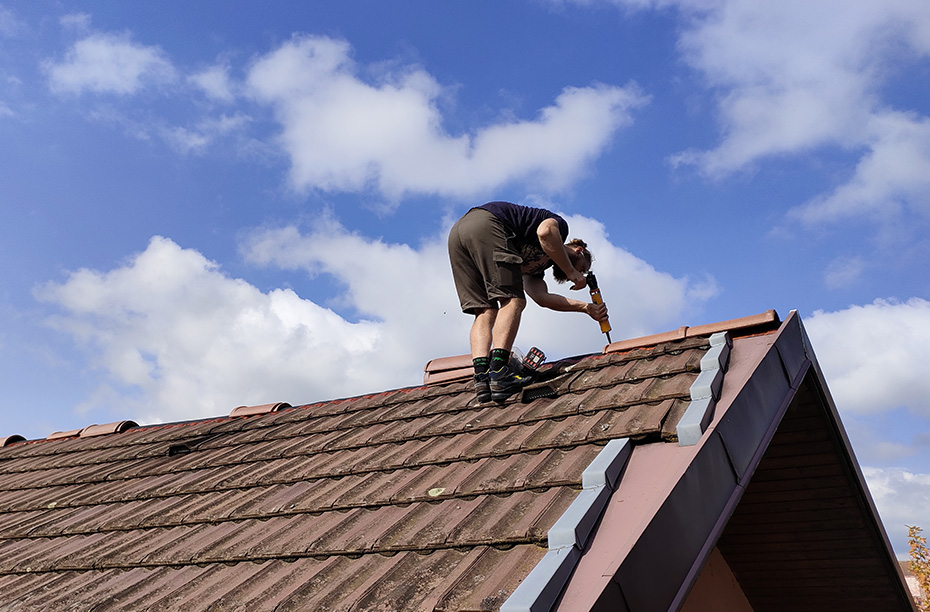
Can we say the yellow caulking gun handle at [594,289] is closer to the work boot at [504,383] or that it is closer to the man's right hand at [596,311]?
the man's right hand at [596,311]

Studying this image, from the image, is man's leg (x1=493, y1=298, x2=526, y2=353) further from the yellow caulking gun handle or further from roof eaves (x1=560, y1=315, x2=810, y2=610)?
roof eaves (x1=560, y1=315, x2=810, y2=610)

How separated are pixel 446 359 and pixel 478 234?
1.20m

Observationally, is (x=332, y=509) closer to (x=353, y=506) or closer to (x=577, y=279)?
(x=353, y=506)

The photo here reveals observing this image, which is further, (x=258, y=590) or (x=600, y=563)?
(x=258, y=590)

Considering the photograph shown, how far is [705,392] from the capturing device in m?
2.88

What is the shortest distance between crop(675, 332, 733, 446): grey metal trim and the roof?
10 millimetres

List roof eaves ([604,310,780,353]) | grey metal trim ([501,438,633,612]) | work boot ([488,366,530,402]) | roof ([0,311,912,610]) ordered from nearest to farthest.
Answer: grey metal trim ([501,438,633,612])
roof ([0,311,912,610])
roof eaves ([604,310,780,353])
work boot ([488,366,530,402])

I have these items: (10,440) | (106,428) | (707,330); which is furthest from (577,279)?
(10,440)

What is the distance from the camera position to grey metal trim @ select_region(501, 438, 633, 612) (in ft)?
6.28

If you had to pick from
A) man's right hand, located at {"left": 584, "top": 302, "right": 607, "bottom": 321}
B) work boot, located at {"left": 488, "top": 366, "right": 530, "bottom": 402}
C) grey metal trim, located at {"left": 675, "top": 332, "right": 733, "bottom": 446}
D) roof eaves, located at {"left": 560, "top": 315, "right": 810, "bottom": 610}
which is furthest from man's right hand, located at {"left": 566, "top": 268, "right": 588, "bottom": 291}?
roof eaves, located at {"left": 560, "top": 315, "right": 810, "bottom": 610}

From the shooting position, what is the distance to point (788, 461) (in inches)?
163

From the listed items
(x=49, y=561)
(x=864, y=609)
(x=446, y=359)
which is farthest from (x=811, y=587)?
(x=49, y=561)

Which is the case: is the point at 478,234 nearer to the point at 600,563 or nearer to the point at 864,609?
the point at 600,563

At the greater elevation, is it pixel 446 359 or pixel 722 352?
pixel 446 359
